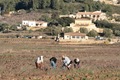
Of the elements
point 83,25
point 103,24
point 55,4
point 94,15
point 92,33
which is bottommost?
point 55,4

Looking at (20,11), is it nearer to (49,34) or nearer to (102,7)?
(102,7)

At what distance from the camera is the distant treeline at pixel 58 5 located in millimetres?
121787

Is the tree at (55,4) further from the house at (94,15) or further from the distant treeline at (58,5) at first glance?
the house at (94,15)

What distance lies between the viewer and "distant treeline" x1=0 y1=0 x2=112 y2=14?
12179 cm

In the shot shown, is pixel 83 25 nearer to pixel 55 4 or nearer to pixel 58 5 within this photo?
pixel 55 4

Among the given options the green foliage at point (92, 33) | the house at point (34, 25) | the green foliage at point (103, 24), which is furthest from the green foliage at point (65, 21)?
the green foliage at point (92, 33)

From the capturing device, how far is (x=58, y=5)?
123 metres

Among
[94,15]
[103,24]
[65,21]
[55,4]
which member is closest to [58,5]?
[55,4]

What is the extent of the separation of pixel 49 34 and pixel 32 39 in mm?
10864

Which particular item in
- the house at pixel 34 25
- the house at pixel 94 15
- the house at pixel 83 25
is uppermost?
the house at pixel 83 25

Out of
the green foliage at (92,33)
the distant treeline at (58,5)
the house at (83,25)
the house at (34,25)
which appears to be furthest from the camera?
the distant treeline at (58,5)

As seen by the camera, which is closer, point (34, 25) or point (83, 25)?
point (83, 25)

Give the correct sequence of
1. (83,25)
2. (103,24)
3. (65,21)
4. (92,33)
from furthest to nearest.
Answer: (103,24), (65,21), (83,25), (92,33)

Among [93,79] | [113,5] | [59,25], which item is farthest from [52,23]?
[93,79]
